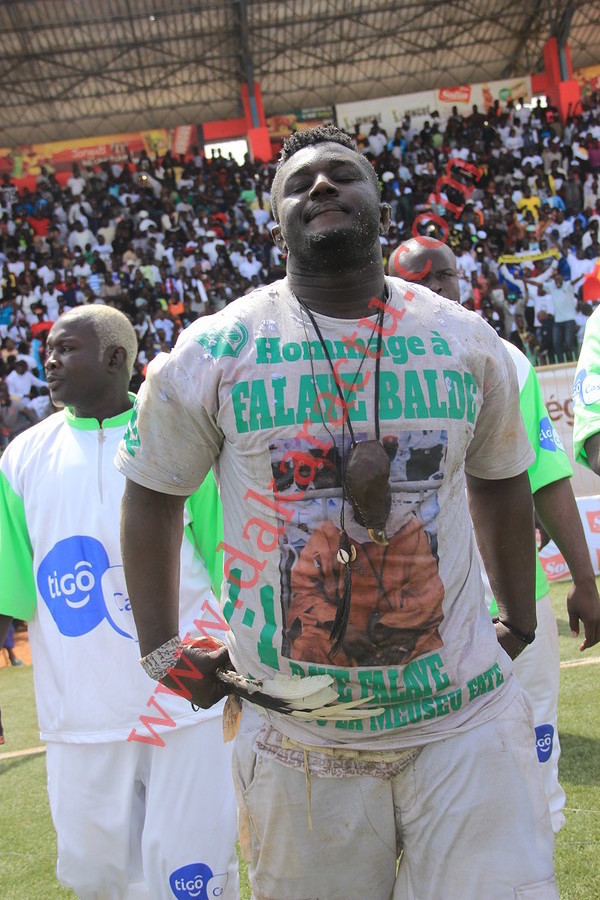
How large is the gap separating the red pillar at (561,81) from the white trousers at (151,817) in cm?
2371

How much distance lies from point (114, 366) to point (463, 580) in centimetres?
187

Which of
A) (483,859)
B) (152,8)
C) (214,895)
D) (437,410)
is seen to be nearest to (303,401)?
(437,410)

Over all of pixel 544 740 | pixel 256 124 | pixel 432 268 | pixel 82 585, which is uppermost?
pixel 256 124


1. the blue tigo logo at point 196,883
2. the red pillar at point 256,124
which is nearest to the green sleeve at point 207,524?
the blue tigo logo at point 196,883

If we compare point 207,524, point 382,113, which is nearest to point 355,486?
point 207,524

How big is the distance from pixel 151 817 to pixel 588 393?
180cm

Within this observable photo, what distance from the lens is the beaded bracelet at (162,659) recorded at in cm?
196

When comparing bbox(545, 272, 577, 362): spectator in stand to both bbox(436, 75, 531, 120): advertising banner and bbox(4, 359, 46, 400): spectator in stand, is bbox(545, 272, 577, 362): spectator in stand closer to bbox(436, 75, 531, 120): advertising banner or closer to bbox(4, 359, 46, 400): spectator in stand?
bbox(4, 359, 46, 400): spectator in stand

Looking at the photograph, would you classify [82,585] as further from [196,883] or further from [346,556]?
[346,556]

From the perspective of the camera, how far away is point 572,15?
23625 mm

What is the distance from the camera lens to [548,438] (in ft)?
10.6

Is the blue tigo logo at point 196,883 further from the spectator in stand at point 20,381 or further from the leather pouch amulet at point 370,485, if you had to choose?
the spectator in stand at point 20,381

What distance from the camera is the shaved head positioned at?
3.66 metres

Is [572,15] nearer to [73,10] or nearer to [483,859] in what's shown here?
[73,10]
